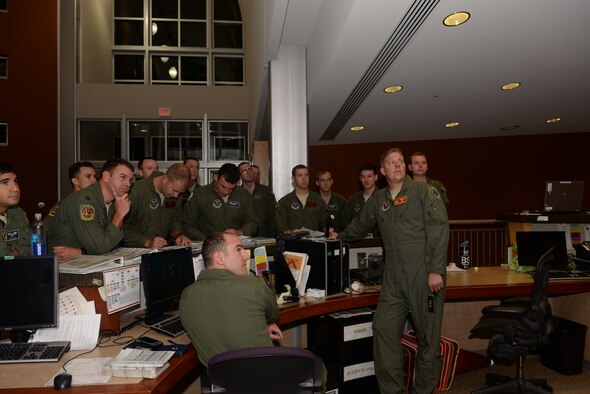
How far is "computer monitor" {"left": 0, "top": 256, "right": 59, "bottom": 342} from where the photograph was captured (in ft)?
6.83

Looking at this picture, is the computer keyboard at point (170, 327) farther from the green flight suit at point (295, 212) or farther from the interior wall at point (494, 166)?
the interior wall at point (494, 166)

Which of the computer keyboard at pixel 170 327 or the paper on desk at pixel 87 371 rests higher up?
the computer keyboard at pixel 170 327

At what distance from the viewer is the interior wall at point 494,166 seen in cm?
918

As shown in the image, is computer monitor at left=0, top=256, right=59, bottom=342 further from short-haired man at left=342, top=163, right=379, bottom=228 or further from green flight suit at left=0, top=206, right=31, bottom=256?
short-haired man at left=342, top=163, right=379, bottom=228

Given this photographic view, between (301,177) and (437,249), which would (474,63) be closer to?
(301,177)

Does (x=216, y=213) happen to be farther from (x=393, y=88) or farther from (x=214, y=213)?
(x=393, y=88)

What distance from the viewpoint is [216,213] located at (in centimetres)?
429

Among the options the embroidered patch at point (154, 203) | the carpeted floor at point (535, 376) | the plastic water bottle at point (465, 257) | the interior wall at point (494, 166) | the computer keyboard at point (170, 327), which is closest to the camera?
the computer keyboard at point (170, 327)

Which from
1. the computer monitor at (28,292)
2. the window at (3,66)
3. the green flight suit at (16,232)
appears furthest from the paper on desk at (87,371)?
the window at (3,66)

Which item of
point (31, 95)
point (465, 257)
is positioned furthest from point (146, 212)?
point (31, 95)

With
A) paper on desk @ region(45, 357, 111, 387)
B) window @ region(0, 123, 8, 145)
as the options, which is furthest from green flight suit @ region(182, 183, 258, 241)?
window @ region(0, 123, 8, 145)

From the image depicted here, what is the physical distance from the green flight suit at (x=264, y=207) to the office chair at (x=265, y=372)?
11.8 ft

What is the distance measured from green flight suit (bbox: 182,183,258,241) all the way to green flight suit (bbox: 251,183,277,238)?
84 cm

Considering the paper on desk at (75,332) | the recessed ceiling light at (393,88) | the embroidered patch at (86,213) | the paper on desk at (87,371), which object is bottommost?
the paper on desk at (87,371)
